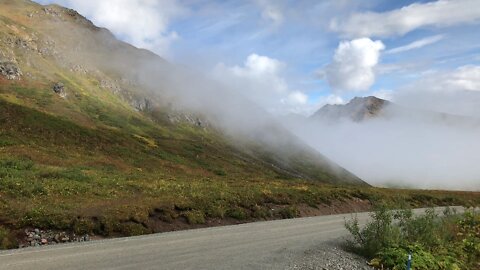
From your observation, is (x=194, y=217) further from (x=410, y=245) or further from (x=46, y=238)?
(x=410, y=245)

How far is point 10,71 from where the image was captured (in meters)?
116

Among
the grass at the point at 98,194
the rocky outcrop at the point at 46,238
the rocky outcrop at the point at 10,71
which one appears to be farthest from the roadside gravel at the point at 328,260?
the rocky outcrop at the point at 10,71

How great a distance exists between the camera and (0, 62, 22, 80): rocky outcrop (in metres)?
115

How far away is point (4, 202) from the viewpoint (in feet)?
84.6

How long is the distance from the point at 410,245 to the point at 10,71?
12497 cm

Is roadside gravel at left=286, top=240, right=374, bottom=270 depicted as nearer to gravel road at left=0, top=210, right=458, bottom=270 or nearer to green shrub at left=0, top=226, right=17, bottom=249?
gravel road at left=0, top=210, right=458, bottom=270

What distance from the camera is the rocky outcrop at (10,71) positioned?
376ft

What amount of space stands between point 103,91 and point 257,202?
139 metres

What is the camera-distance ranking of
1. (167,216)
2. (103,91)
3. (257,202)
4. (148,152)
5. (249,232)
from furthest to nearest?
(103,91) < (148,152) < (257,202) < (167,216) < (249,232)

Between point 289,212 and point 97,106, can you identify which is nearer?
point 289,212

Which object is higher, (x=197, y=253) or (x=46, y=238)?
(x=46, y=238)

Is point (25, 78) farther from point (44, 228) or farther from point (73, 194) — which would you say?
point (44, 228)

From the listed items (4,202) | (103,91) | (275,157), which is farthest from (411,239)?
(275,157)

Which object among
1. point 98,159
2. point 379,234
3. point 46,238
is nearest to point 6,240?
point 46,238
